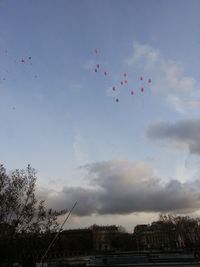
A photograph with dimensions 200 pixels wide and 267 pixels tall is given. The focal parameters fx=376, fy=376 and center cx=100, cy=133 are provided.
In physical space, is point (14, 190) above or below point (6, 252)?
above

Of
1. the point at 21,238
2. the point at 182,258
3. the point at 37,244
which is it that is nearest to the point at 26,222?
the point at 21,238

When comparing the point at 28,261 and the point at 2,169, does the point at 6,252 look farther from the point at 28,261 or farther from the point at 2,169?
the point at 2,169

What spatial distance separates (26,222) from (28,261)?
14.3ft

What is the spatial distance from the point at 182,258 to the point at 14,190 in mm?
46976

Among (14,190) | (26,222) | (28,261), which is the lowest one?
(28,261)

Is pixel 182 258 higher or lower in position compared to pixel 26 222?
higher

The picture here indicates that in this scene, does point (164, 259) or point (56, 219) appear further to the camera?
point (164, 259)

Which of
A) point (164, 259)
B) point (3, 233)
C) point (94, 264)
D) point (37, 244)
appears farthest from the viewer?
point (164, 259)

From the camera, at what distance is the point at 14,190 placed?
3269cm

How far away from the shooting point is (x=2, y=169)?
33125 mm

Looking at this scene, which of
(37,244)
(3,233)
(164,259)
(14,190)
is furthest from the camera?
(164,259)

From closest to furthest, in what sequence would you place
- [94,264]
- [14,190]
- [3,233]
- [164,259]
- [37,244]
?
1. [3,233]
2. [14,190]
3. [37,244]
4. [94,264]
5. [164,259]

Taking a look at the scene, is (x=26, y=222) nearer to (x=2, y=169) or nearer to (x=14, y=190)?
(x=14, y=190)

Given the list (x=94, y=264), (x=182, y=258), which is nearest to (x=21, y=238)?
(x=94, y=264)
